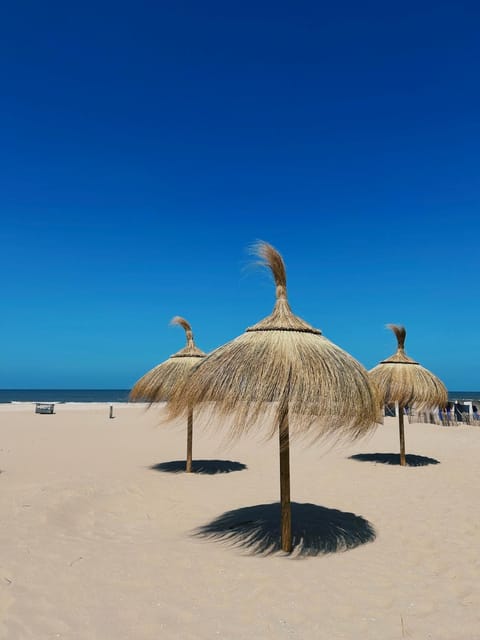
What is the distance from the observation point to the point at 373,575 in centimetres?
485

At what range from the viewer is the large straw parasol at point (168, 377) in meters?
9.87

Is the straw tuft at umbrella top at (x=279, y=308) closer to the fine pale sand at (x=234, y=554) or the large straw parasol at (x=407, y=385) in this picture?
the fine pale sand at (x=234, y=554)

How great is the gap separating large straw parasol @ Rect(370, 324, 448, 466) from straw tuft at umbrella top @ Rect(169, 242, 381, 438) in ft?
19.6

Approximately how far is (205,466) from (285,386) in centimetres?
725

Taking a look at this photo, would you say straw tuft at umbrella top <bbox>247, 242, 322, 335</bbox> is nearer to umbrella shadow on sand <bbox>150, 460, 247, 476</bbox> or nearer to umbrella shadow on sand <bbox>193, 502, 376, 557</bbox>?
umbrella shadow on sand <bbox>193, 502, 376, 557</bbox>

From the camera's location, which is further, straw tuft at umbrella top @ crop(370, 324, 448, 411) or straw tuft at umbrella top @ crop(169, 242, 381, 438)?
straw tuft at umbrella top @ crop(370, 324, 448, 411)

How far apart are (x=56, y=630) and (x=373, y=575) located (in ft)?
9.82

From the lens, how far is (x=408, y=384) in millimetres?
11086

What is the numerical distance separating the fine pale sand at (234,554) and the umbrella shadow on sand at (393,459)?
0.84m

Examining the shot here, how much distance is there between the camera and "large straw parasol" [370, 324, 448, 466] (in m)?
11.0

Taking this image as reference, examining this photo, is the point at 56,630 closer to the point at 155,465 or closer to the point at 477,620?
the point at 477,620

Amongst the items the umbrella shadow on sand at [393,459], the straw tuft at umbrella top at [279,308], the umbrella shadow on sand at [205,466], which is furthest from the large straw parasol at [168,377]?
the umbrella shadow on sand at [393,459]

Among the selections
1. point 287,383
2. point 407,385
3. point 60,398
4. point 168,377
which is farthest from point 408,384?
point 60,398

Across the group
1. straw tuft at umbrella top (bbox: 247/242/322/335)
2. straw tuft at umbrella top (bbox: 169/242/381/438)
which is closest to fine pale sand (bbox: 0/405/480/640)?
straw tuft at umbrella top (bbox: 169/242/381/438)
